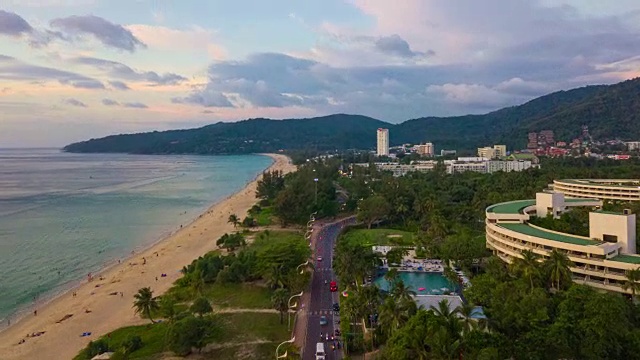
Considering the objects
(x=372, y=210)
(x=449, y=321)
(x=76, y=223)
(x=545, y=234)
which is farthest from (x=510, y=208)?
(x=76, y=223)

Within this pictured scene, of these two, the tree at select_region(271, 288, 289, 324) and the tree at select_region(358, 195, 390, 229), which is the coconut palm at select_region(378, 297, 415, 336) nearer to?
the tree at select_region(271, 288, 289, 324)

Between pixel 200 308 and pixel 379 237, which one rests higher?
pixel 200 308

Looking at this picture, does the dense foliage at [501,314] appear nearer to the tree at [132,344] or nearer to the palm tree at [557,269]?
the palm tree at [557,269]

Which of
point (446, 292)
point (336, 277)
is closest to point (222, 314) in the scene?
point (336, 277)

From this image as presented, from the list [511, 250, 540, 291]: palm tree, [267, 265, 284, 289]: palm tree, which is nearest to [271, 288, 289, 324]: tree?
[267, 265, 284, 289]: palm tree

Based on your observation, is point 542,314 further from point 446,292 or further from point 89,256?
point 89,256

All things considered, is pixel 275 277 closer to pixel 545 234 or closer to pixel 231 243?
pixel 231 243

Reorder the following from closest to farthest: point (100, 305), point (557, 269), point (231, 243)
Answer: point (557, 269) < point (100, 305) < point (231, 243)
